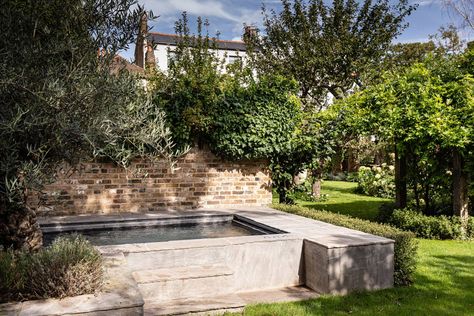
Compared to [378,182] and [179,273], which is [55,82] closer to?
[179,273]

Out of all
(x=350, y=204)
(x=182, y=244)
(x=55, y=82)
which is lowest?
(x=350, y=204)

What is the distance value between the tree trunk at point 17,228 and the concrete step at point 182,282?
1312mm

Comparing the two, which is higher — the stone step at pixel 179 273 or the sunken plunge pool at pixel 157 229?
the sunken plunge pool at pixel 157 229

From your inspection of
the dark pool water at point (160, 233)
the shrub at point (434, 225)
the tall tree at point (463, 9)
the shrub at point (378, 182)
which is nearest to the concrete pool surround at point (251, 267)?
the dark pool water at point (160, 233)

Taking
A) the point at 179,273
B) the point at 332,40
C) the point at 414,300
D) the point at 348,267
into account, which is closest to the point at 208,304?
the point at 179,273

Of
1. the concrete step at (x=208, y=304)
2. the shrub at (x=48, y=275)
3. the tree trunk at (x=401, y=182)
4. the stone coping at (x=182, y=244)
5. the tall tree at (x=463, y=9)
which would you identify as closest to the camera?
the shrub at (x=48, y=275)

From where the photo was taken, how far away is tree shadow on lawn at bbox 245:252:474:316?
5062 millimetres

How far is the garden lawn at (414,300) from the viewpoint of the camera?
507 cm

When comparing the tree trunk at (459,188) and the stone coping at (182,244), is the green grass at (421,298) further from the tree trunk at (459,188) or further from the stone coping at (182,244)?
the tree trunk at (459,188)

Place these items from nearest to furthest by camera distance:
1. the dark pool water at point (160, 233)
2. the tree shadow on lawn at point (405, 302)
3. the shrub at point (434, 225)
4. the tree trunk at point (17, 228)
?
the tree trunk at point (17, 228) → the tree shadow on lawn at point (405, 302) → the dark pool water at point (160, 233) → the shrub at point (434, 225)

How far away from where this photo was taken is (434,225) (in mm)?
Answer: 9086

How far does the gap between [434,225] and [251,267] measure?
5390 mm

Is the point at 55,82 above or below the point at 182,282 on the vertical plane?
above

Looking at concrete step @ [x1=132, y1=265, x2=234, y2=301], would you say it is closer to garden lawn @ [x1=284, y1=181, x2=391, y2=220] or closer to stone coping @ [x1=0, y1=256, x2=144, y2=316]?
stone coping @ [x1=0, y1=256, x2=144, y2=316]
